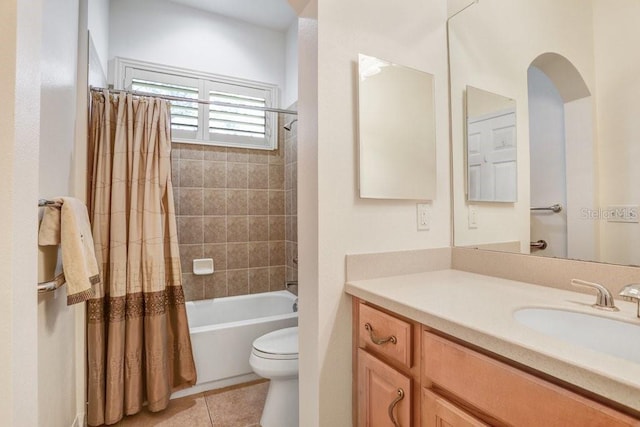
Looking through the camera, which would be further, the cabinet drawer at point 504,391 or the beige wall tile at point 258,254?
the beige wall tile at point 258,254

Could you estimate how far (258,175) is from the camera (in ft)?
9.29

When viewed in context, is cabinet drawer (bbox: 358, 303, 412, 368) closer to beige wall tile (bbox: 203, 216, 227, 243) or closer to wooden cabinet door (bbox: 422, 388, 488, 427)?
wooden cabinet door (bbox: 422, 388, 488, 427)

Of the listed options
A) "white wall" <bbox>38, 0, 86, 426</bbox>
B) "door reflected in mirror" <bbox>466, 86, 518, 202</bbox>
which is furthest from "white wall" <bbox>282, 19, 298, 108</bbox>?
"door reflected in mirror" <bbox>466, 86, 518, 202</bbox>

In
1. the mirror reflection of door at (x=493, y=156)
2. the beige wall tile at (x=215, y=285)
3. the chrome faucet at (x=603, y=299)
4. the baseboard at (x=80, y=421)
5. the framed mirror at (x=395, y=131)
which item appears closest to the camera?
the chrome faucet at (x=603, y=299)

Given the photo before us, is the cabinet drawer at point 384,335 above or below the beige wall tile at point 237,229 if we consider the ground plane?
below

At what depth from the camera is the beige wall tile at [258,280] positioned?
2.78 meters

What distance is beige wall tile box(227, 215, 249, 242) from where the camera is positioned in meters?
2.71

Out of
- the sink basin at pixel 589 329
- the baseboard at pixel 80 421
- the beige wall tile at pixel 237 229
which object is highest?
the beige wall tile at pixel 237 229

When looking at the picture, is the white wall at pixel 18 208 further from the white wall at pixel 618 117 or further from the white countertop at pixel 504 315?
the white wall at pixel 618 117

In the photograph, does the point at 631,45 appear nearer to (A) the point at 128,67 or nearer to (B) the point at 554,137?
(B) the point at 554,137

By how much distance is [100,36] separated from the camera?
2.05 meters

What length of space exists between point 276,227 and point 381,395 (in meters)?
2.05

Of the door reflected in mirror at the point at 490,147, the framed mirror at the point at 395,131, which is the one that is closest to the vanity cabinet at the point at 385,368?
the framed mirror at the point at 395,131

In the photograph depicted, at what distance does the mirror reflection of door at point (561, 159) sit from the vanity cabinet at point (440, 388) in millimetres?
691
